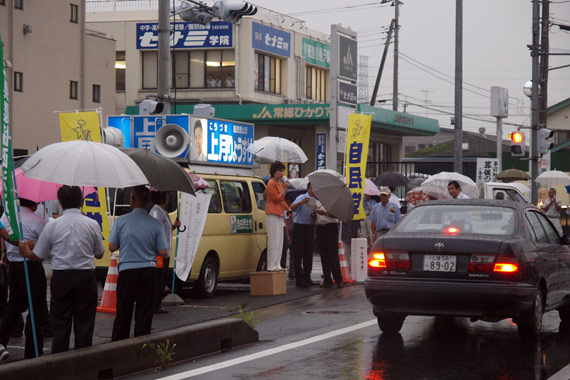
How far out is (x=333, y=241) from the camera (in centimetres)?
1698

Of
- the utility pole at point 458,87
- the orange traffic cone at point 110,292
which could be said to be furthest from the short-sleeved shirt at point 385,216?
the utility pole at point 458,87

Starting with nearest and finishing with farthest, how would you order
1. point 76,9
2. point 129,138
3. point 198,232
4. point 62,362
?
point 62,362, point 198,232, point 129,138, point 76,9

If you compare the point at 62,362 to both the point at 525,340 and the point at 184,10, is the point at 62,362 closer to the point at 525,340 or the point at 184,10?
the point at 525,340

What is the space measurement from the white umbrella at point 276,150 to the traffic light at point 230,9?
2846 millimetres

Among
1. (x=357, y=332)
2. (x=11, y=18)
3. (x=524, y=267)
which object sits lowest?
(x=357, y=332)

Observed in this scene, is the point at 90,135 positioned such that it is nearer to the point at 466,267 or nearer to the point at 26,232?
the point at 26,232

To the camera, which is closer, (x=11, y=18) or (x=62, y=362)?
(x=62, y=362)

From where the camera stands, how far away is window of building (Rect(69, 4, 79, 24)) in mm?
42469

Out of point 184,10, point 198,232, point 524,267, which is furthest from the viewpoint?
point 184,10

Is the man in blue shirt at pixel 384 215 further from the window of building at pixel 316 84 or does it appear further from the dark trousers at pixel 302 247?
the window of building at pixel 316 84

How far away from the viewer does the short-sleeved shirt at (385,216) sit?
17391mm

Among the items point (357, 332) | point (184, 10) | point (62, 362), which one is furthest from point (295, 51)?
point (62, 362)

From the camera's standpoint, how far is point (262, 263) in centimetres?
1667

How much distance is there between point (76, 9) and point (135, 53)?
10.1m
